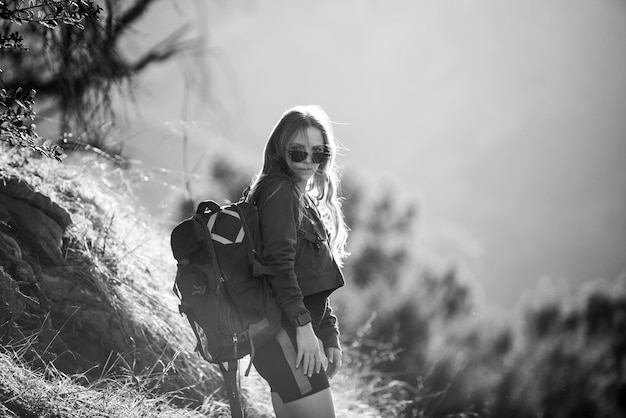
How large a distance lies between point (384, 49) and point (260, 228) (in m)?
203

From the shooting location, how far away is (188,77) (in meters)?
3.85

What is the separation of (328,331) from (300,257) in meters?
0.36

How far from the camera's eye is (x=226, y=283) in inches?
84.4

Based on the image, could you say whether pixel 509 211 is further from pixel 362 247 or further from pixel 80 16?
pixel 80 16

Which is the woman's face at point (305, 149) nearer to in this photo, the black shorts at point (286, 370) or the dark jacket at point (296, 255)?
the dark jacket at point (296, 255)

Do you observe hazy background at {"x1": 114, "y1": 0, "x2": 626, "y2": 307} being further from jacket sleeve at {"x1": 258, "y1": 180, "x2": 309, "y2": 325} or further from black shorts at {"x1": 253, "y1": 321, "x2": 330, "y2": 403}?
black shorts at {"x1": 253, "y1": 321, "x2": 330, "y2": 403}

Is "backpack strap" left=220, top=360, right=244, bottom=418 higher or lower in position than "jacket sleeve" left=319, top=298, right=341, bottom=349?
lower

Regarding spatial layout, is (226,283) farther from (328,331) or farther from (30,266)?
(30,266)

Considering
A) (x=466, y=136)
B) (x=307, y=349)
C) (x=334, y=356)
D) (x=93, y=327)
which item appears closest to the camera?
(x=307, y=349)

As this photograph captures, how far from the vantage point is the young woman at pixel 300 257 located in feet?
6.93

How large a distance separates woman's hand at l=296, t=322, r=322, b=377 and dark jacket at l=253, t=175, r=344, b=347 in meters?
0.05

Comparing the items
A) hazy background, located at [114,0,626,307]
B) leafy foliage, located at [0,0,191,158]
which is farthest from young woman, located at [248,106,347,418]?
hazy background, located at [114,0,626,307]

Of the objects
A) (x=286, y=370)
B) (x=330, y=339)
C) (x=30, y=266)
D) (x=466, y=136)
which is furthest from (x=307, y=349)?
(x=466, y=136)

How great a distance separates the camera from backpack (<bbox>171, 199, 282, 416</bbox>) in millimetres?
2129
